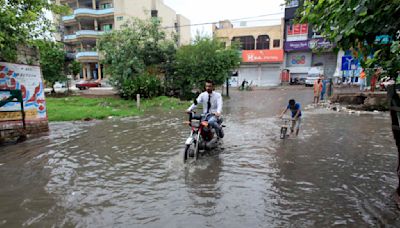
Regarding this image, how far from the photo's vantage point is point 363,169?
5473mm

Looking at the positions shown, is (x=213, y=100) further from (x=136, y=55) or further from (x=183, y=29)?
(x=183, y=29)

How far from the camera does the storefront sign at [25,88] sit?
8141 mm

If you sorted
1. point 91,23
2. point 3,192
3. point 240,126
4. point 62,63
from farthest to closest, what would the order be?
1. point 91,23
2. point 62,63
3. point 240,126
4. point 3,192

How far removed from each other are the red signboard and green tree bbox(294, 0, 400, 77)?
36.1 metres

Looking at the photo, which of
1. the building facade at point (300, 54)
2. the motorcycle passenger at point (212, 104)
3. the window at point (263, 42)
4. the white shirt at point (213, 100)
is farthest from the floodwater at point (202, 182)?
the window at point (263, 42)

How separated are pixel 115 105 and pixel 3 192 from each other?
1365 cm

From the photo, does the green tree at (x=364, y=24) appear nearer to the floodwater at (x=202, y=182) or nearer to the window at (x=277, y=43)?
the floodwater at (x=202, y=182)

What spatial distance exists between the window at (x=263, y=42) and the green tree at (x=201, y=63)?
21098 mm

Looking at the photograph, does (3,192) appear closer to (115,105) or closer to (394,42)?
(394,42)

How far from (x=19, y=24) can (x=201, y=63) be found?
13273 mm

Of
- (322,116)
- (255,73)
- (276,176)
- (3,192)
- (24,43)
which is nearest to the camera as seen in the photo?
(3,192)

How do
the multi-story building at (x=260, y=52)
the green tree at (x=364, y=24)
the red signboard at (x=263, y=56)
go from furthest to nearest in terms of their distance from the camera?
the multi-story building at (x=260, y=52), the red signboard at (x=263, y=56), the green tree at (x=364, y=24)

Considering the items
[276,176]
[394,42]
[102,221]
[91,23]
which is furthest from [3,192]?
[91,23]

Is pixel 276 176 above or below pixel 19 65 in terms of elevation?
below
